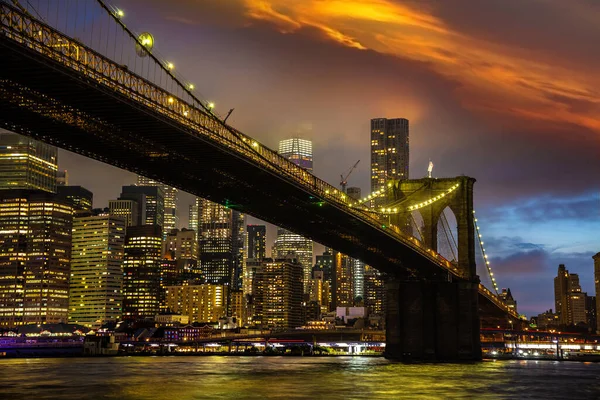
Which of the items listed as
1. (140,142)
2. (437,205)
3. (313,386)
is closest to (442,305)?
(437,205)

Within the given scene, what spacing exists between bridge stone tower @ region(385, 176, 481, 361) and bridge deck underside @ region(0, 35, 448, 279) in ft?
39.9

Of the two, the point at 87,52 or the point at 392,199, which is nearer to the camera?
the point at 87,52

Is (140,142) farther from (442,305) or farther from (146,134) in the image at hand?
(442,305)

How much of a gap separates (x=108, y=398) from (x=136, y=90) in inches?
667

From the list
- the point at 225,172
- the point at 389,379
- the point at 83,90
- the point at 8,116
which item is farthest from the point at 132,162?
the point at 389,379

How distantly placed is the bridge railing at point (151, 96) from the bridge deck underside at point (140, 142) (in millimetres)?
494

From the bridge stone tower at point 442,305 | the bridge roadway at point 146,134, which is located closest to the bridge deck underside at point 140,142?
the bridge roadway at point 146,134

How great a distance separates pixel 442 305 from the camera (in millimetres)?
94375

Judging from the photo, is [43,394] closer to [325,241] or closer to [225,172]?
[225,172]

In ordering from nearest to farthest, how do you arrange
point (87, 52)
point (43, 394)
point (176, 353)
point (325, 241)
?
point (87, 52) → point (43, 394) → point (325, 241) → point (176, 353)

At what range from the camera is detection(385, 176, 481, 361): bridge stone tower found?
92750mm

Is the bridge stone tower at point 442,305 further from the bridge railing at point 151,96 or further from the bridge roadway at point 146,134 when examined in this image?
the bridge railing at point 151,96

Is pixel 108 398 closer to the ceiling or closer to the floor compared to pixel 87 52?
closer to the floor

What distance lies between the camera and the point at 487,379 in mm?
64625
